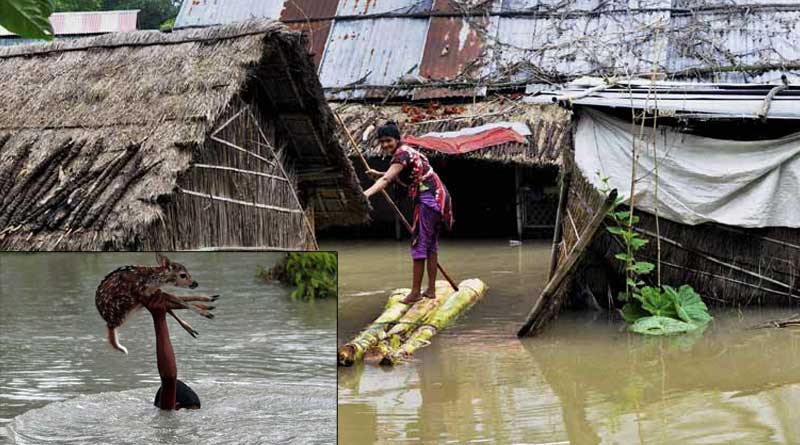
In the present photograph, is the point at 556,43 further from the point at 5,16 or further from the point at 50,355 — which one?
the point at 5,16

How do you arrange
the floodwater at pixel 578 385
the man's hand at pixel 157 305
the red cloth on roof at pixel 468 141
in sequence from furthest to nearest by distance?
the red cloth on roof at pixel 468 141
the floodwater at pixel 578 385
the man's hand at pixel 157 305

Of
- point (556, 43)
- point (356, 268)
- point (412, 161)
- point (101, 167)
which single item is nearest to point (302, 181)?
point (412, 161)

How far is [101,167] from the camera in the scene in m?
5.13

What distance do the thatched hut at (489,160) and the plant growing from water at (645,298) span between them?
5033mm

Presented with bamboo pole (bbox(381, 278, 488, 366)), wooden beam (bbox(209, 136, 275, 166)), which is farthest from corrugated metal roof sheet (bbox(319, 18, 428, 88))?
wooden beam (bbox(209, 136, 275, 166))

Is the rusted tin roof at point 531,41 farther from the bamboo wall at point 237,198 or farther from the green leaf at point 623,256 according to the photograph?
the bamboo wall at point 237,198

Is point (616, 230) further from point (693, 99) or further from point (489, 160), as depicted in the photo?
point (489, 160)

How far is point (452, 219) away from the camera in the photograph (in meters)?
8.17

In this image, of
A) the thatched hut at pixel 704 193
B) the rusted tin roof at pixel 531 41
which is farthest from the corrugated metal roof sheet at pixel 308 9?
the thatched hut at pixel 704 193

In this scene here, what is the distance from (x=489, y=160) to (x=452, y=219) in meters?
5.30

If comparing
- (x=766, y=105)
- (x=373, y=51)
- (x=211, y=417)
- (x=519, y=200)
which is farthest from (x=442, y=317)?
(x=373, y=51)

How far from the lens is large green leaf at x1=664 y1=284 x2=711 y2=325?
7.75 meters

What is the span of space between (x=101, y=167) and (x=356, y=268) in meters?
6.71

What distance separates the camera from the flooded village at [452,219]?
5.15 m
